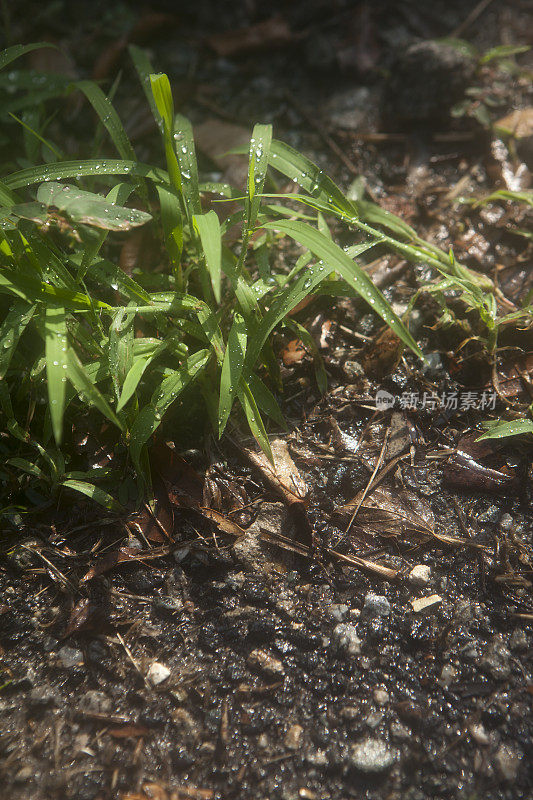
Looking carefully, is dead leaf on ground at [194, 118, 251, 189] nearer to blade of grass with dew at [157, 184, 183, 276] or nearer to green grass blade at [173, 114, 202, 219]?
green grass blade at [173, 114, 202, 219]

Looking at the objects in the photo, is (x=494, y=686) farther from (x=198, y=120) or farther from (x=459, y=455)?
(x=198, y=120)

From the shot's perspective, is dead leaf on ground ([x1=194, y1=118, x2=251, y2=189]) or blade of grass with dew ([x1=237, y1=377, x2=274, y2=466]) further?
dead leaf on ground ([x1=194, y1=118, x2=251, y2=189])

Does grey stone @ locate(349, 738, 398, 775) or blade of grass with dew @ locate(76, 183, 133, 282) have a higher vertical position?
blade of grass with dew @ locate(76, 183, 133, 282)

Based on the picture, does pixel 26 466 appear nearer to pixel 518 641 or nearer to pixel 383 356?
pixel 383 356

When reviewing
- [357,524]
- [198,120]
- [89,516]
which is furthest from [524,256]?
[89,516]

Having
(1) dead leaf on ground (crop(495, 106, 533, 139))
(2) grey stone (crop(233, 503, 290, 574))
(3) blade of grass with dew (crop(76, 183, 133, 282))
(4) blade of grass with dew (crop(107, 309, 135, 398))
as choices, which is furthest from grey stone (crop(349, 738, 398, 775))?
(1) dead leaf on ground (crop(495, 106, 533, 139))

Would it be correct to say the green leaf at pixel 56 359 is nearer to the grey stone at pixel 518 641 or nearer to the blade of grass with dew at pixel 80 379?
the blade of grass with dew at pixel 80 379
